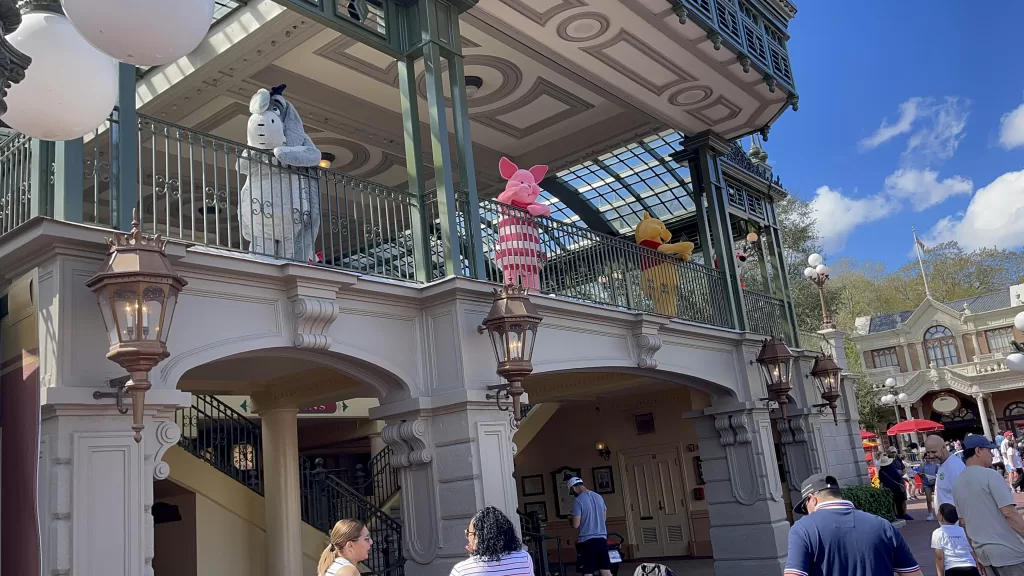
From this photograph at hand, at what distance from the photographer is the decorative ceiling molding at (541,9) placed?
9203 millimetres

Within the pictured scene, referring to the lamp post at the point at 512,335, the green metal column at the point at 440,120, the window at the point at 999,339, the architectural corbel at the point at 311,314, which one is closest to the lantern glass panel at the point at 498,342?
the lamp post at the point at 512,335

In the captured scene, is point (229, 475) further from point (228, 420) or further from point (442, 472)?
point (442, 472)

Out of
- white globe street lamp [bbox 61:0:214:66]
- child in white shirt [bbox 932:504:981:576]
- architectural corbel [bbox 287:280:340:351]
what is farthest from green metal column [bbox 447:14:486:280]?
white globe street lamp [bbox 61:0:214:66]

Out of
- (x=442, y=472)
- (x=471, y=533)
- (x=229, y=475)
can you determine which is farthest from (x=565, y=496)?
(x=471, y=533)

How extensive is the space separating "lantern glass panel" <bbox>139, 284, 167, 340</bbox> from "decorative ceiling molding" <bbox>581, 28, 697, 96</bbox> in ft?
23.2

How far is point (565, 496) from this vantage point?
17172mm

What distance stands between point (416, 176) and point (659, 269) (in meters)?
4.53

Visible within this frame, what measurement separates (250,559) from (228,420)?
7.08 ft

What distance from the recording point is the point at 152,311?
4.61m

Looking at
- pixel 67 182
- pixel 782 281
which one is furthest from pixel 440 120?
pixel 782 281

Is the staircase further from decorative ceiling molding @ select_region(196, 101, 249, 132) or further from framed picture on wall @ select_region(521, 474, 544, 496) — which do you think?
framed picture on wall @ select_region(521, 474, 544, 496)

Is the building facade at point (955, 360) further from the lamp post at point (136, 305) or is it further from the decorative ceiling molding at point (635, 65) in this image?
the lamp post at point (136, 305)

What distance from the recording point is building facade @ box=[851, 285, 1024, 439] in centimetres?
4200

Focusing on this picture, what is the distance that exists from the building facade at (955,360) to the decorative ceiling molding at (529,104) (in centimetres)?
3620
